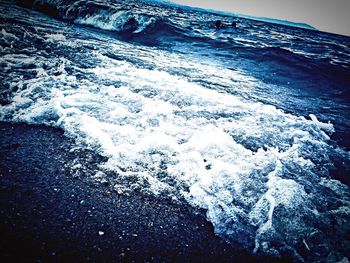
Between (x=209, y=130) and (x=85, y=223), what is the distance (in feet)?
10.0

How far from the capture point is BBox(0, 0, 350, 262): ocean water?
286 cm

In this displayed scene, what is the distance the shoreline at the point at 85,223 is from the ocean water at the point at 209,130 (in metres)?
0.20

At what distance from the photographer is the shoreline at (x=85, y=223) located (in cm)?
217

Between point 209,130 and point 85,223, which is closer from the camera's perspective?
point 85,223

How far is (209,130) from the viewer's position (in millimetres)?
4660

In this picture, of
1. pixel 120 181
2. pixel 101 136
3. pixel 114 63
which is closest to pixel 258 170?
pixel 120 181

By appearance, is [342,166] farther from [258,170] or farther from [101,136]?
[101,136]

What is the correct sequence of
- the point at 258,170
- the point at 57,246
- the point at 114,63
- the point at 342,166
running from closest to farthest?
the point at 57,246
the point at 258,170
the point at 342,166
the point at 114,63

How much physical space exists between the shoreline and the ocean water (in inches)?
7.8

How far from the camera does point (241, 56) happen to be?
11953mm

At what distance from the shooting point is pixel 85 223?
2.44 m

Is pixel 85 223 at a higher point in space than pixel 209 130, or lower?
lower

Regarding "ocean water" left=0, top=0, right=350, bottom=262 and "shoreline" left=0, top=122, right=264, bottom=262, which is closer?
"shoreline" left=0, top=122, right=264, bottom=262

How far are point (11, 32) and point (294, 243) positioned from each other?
11.6 metres
